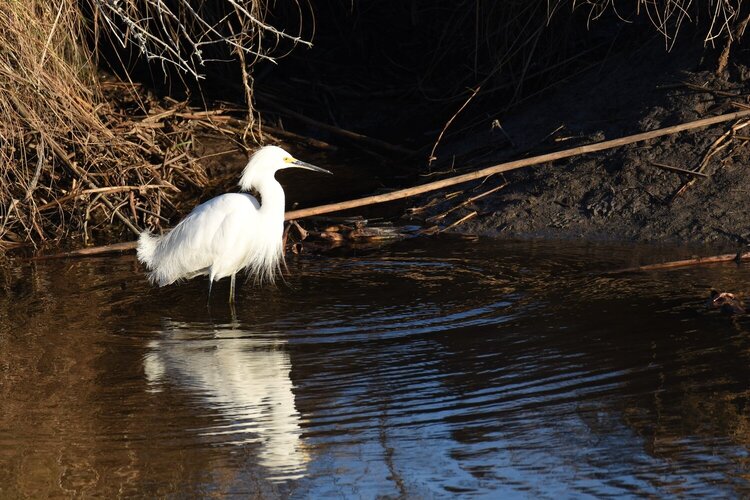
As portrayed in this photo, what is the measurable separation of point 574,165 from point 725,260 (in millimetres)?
2169

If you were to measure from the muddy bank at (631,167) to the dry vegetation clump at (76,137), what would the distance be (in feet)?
7.65

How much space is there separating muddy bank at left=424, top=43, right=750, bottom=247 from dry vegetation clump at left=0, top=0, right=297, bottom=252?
233 centimetres

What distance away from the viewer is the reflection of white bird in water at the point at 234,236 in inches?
279

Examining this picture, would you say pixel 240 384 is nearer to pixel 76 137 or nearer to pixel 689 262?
pixel 689 262

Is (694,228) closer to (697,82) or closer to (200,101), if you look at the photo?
(697,82)

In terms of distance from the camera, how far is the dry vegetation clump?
7625 mm

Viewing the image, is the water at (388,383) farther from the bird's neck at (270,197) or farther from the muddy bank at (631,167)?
the muddy bank at (631,167)

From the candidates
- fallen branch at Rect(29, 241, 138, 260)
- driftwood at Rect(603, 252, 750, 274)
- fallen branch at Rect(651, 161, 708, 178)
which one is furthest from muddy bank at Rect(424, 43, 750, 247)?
fallen branch at Rect(29, 241, 138, 260)

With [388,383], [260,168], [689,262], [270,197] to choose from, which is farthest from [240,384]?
[689,262]

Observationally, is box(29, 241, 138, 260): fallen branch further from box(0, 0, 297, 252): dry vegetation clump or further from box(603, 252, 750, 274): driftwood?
box(603, 252, 750, 274): driftwood

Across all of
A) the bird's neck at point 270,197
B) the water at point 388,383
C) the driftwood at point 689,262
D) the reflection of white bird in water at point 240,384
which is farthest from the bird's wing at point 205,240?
the driftwood at point 689,262

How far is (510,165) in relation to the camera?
765 centimetres

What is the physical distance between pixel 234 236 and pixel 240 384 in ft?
7.17

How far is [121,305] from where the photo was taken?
263 inches
